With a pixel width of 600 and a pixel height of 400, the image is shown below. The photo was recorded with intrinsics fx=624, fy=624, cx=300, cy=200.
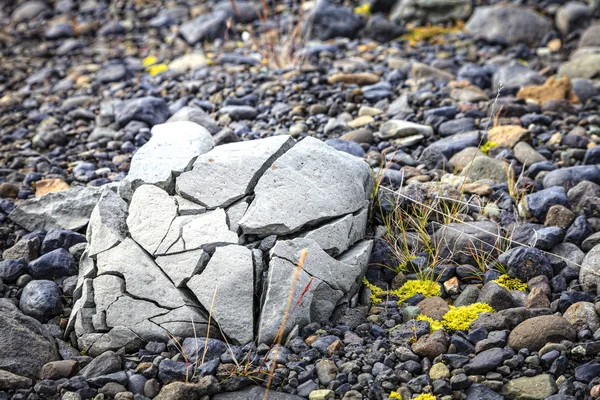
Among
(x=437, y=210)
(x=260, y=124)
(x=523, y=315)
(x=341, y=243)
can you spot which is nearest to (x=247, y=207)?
(x=341, y=243)

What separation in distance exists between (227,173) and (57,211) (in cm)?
141

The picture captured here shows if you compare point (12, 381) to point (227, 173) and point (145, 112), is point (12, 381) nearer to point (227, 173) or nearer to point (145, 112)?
point (227, 173)

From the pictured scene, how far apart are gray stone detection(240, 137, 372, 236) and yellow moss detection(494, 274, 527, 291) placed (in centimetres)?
96

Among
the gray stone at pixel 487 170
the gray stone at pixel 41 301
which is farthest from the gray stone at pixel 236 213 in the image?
the gray stone at pixel 487 170

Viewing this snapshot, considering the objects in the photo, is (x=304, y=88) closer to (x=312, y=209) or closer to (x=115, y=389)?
(x=312, y=209)

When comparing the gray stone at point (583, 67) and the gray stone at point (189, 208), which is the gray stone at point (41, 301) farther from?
the gray stone at point (583, 67)

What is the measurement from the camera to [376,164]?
15.9 ft

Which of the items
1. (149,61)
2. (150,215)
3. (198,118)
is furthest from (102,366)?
(149,61)

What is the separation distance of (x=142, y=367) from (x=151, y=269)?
1.87 feet

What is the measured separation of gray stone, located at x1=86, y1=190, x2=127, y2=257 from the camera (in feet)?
12.1

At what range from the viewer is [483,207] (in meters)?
4.34

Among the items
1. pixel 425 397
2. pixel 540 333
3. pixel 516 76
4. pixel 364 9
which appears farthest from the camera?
pixel 364 9

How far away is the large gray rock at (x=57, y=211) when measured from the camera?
4.36m

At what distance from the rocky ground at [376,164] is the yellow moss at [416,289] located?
14mm
